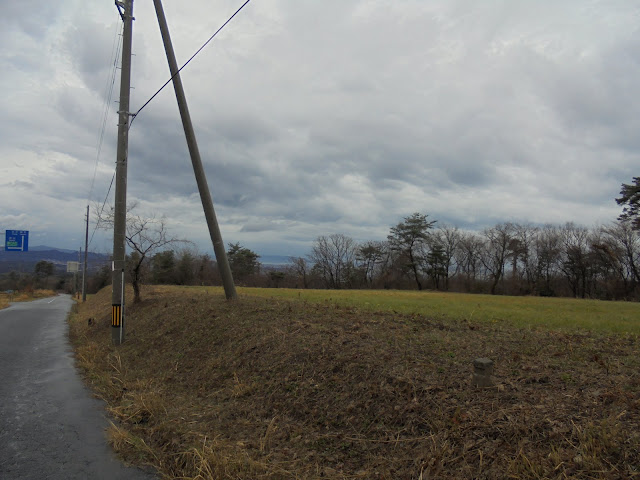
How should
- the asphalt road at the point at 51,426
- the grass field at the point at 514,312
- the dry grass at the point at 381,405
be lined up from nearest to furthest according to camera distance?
1. the dry grass at the point at 381,405
2. the asphalt road at the point at 51,426
3. the grass field at the point at 514,312

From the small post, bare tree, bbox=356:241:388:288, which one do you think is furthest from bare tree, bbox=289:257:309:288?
the small post

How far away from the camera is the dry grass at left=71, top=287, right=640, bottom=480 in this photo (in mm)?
4113

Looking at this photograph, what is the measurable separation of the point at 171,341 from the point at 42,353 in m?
4.39

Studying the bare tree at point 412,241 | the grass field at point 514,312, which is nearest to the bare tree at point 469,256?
the bare tree at point 412,241

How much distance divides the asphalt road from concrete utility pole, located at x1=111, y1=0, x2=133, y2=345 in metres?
1.80

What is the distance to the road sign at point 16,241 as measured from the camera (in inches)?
1763

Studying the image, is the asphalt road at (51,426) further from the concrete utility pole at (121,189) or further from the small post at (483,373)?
the small post at (483,373)

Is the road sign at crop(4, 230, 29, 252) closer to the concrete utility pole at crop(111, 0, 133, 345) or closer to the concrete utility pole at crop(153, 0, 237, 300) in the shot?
the concrete utility pole at crop(111, 0, 133, 345)

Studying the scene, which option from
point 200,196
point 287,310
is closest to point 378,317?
point 287,310

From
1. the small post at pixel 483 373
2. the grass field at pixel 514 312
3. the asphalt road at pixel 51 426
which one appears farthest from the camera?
the grass field at pixel 514 312

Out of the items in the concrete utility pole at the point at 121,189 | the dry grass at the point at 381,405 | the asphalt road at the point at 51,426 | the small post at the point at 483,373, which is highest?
the concrete utility pole at the point at 121,189

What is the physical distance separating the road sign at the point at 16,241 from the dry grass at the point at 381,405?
43.8m

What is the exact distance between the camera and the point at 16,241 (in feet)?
149

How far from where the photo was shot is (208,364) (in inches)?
333
